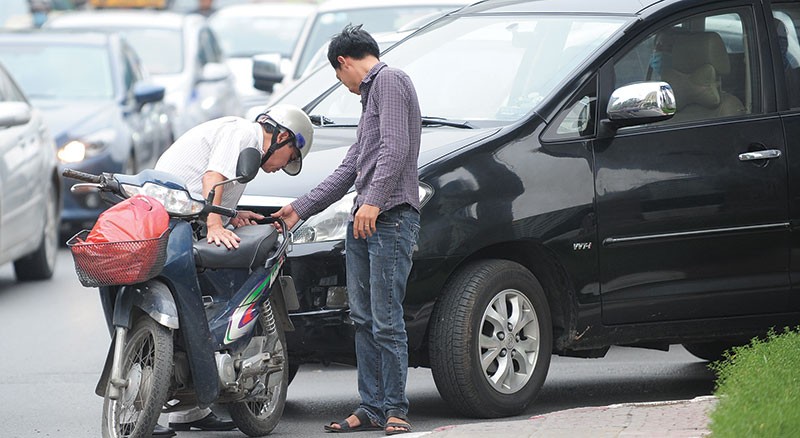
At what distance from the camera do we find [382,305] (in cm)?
676

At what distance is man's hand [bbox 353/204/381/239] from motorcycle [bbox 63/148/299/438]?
1.07 ft

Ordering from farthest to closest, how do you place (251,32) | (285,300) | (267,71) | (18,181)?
1. (251,32)
2. (267,71)
3. (18,181)
4. (285,300)

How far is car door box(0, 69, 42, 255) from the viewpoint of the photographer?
36.7 ft

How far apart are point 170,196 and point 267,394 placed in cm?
111

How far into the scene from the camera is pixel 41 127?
12.4 meters

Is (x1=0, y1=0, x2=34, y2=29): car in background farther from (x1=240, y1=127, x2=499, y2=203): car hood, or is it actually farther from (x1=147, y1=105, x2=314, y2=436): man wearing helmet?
(x1=147, y1=105, x2=314, y2=436): man wearing helmet

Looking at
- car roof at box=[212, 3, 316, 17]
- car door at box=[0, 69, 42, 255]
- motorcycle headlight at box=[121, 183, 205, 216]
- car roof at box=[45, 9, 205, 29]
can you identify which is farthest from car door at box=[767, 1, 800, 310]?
car roof at box=[212, 3, 316, 17]

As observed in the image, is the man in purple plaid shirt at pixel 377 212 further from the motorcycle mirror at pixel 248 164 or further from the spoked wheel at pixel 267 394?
the motorcycle mirror at pixel 248 164

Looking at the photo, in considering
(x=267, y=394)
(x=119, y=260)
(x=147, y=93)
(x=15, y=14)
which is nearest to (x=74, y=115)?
(x=147, y=93)

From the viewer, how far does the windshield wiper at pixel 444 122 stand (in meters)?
7.54

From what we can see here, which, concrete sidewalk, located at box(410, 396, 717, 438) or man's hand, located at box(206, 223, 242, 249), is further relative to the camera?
man's hand, located at box(206, 223, 242, 249)

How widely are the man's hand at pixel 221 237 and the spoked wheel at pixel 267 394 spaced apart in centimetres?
49

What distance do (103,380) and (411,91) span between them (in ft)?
5.57

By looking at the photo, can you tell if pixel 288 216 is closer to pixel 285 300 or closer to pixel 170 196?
pixel 285 300
